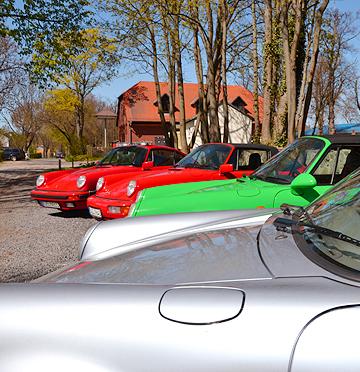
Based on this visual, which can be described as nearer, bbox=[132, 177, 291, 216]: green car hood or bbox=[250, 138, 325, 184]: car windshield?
bbox=[132, 177, 291, 216]: green car hood

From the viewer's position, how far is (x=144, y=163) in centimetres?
805

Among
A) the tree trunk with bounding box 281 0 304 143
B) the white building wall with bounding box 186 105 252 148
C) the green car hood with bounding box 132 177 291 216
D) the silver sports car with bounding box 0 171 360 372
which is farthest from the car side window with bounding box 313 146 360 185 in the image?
the white building wall with bounding box 186 105 252 148

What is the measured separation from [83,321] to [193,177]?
5.48 meters

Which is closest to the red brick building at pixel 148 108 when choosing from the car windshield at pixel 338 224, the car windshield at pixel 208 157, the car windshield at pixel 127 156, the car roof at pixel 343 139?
the car windshield at pixel 127 156

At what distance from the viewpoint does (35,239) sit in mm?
6047

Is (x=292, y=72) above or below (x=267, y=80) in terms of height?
below

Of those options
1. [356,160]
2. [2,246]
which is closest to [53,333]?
[356,160]

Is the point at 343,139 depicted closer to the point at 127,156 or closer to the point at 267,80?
the point at 127,156

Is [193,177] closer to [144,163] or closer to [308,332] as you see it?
[144,163]

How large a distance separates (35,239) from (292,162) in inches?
168

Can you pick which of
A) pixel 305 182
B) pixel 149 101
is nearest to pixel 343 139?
pixel 305 182

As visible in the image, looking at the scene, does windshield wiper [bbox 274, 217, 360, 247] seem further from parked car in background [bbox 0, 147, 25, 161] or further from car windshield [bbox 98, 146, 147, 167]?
parked car in background [bbox 0, 147, 25, 161]

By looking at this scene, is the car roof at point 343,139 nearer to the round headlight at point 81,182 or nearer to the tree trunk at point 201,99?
the round headlight at point 81,182

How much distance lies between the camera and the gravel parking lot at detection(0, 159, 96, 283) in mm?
4516
